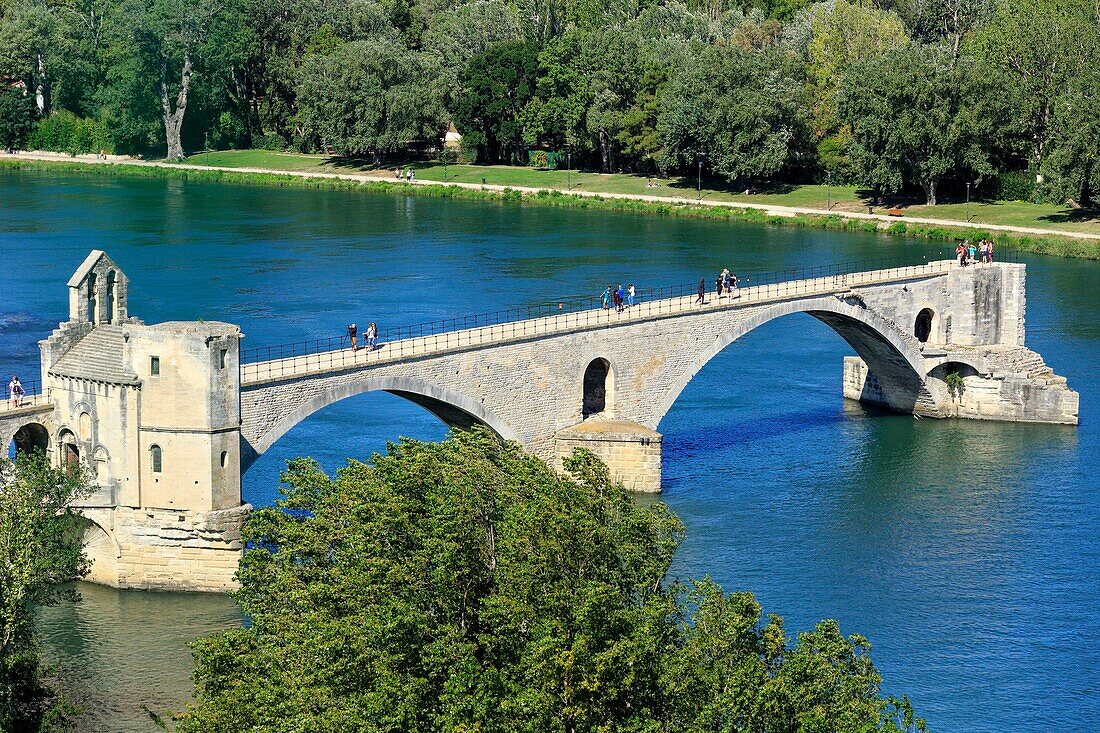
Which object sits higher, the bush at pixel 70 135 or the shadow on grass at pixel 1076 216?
the bush at pixel 70 135

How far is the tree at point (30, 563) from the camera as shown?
35.1m

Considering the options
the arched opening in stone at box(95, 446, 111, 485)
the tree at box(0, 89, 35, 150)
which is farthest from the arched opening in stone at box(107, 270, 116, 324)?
the tree at box(0, 89, 35, 150)

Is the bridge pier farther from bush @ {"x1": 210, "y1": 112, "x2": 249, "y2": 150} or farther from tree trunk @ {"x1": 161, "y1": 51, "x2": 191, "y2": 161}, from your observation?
bush @ {"x1": 210, "y1": 112, "x2": 249, "y2": 150}

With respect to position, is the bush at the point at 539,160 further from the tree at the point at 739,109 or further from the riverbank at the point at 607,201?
the tree at the point at 739,109

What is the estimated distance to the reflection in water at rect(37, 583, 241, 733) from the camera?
4216cm

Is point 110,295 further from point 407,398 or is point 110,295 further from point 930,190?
point 930,190

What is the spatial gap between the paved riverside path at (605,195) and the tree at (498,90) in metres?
6.48

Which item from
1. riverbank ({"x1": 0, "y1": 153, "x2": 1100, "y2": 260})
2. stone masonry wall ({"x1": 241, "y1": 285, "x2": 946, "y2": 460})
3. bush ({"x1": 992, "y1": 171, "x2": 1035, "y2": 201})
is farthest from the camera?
bush ({"x1": 992, "y1": 171, "x2": 1035, "y2": 201})

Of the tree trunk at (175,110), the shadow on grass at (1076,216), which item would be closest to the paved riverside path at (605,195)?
the tree trunk at (175,110)

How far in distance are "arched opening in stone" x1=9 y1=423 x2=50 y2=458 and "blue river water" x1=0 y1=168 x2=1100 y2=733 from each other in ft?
14.8

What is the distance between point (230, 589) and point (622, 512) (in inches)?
625

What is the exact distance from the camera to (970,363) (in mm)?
73250

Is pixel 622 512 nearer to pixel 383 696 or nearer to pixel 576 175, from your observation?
pixel 383 696

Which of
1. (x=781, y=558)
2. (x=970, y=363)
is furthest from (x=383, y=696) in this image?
(x=970, y=363)
